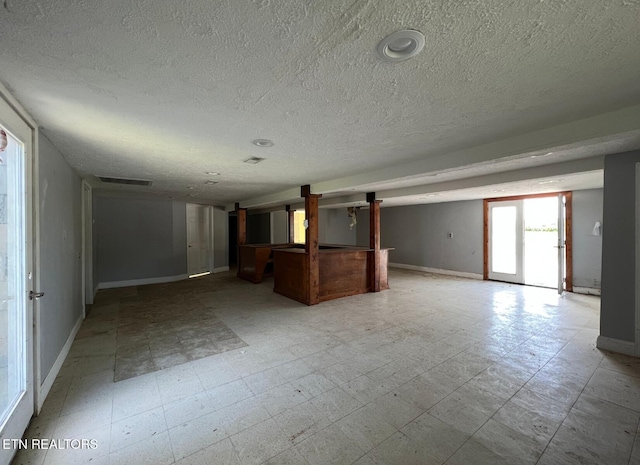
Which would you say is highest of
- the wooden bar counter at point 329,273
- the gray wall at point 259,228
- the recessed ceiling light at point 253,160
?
the recessed ceiling light at point 253,160

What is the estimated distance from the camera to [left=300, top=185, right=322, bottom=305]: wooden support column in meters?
4.90

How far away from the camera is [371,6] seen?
0.94 meters

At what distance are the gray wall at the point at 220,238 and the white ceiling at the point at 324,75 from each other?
19.8 feet

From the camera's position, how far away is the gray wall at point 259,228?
1130 centimetres

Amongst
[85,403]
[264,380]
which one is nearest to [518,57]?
[264,380]

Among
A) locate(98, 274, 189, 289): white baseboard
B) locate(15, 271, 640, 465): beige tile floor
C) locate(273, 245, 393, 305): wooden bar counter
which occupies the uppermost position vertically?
locate(273, 245, 393, 305): wooden bar counter

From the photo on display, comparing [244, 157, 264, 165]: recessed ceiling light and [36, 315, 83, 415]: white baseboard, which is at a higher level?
[244, 157, 264, 165]: recessed ceiling light

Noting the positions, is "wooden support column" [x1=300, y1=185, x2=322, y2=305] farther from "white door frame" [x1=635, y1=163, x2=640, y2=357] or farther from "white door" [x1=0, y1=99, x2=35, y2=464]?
"white door frame" [x1=635, y1=163, x2=640, y2=357]

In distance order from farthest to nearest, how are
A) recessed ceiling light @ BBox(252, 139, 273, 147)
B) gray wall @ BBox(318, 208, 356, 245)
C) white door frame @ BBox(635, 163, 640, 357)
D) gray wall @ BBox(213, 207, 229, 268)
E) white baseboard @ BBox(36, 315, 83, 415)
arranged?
gray wall @ BBox(318, 208, 356, 245)
gray wall @ BBox(213, 207, 229, 268)
white door frame @ BBox(635, 163, 640, 357)
recessed ceiling light @ BBox(252, 139, 273, 147)
white baseboard @ BBox(36, 315, 83, 415)

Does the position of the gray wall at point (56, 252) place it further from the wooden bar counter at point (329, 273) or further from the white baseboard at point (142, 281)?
the wooden bar counter at point (329, 273)

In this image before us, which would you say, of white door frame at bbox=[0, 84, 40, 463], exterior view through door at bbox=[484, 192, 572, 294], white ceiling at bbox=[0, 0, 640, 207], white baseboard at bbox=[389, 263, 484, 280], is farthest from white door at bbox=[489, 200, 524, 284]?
white door frame at bbox=[0, 84, 40, 463]

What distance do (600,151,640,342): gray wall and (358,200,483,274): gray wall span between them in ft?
14.4

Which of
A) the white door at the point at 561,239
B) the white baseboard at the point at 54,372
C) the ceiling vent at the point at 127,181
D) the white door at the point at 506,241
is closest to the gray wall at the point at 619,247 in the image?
the white door at the point at 561,239

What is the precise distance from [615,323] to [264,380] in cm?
394
